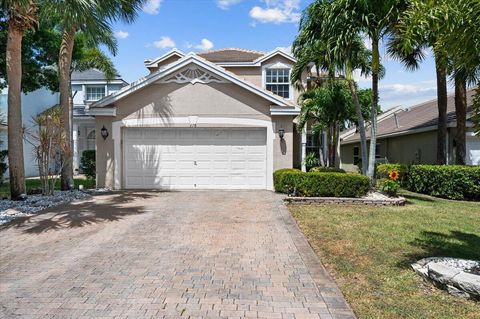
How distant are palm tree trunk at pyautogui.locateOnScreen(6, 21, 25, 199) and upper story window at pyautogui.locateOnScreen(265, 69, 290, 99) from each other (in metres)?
12.8

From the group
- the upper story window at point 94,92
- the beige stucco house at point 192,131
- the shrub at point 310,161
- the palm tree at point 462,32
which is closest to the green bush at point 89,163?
the beige stucco house at point 192,131

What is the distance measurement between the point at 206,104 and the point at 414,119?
530 inches

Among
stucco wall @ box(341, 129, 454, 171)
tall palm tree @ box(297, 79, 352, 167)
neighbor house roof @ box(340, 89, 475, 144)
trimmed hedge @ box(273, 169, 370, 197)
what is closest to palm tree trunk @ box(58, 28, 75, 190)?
trimmed hedge @ box(273, 169, 370, 197)

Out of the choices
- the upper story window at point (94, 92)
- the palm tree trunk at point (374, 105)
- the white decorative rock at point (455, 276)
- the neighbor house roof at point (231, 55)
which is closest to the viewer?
the white decorative rock at point (455, 276)

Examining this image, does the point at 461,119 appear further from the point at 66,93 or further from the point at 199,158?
the point at 66,93

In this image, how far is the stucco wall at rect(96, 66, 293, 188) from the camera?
590 inches

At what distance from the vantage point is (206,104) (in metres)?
15.0

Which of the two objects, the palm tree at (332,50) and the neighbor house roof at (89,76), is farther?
the neighbor house roof at (89,76)

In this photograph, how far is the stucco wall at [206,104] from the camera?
14977 millimetres

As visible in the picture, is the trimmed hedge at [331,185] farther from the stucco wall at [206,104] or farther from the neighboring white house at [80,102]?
the neighboring white house at [80,102]

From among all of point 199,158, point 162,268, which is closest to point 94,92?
point 199,158

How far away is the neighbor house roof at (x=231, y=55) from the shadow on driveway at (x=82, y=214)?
37.6 feet

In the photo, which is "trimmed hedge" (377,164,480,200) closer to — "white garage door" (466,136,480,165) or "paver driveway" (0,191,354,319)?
"white garage door" (466,136,480,165)

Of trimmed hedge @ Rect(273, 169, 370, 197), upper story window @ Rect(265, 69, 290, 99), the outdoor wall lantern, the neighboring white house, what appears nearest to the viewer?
trimmed hedge @ Rect(273, 169, 370, 197)
